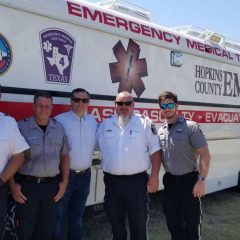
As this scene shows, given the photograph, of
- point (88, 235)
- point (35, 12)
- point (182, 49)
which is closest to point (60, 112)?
point (35, 12)

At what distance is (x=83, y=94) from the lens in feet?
11.8

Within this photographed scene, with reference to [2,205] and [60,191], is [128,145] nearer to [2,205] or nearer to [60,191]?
[60,191]

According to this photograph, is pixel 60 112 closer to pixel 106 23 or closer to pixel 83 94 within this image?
pixel 83 94

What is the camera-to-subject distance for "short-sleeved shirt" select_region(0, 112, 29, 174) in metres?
2.94

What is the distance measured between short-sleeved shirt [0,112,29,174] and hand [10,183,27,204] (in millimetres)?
249

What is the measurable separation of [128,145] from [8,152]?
110 centimetres

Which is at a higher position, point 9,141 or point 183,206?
point 9,141

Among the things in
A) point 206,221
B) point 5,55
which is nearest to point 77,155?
point 5,55

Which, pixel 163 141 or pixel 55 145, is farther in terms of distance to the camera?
pixel 163 141

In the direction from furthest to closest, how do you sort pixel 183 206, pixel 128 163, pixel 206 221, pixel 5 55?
pixel 206 221 < pixel 183 206 < pixel 128 163 < pixel 5 55

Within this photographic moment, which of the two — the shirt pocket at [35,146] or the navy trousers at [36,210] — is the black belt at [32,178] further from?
the shirt pocket at [35,146]

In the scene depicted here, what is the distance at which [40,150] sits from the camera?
10.4ft

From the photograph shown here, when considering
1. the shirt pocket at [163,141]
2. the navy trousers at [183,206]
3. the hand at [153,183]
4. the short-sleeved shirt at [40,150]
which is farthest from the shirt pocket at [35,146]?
the navy trousers at [183,206]

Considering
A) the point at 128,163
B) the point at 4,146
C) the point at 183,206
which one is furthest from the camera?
the point at 183,206
